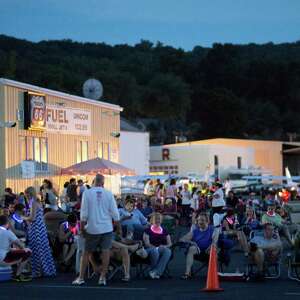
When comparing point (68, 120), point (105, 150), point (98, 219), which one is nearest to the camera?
point (98, 219)

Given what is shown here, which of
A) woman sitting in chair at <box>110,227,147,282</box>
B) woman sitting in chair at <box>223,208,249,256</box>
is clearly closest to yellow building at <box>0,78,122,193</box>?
woman sitting in chair at <box>223,208,249,256</box>

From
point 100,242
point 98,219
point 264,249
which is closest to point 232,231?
point 264,249

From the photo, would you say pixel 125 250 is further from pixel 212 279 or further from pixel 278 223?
pixel 278 223

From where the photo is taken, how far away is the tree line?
9012 centimetres

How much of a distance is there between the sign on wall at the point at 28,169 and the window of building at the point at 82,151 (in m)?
4.77

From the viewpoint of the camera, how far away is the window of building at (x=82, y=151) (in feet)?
107

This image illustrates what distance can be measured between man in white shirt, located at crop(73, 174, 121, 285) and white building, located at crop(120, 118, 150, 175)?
124 ft

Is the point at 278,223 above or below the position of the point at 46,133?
below

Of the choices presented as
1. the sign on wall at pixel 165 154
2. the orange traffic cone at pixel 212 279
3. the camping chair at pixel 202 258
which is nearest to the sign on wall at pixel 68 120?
the camping chair at pixel 202 258

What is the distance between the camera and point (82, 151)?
108 ft

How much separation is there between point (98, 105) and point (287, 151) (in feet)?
139

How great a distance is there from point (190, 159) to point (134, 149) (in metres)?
10.6

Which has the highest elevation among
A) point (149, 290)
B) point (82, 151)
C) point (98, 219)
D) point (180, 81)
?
point (180, 81)

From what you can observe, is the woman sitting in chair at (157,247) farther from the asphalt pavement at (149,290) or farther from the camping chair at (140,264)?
the asphalt pavement at (149,290)
